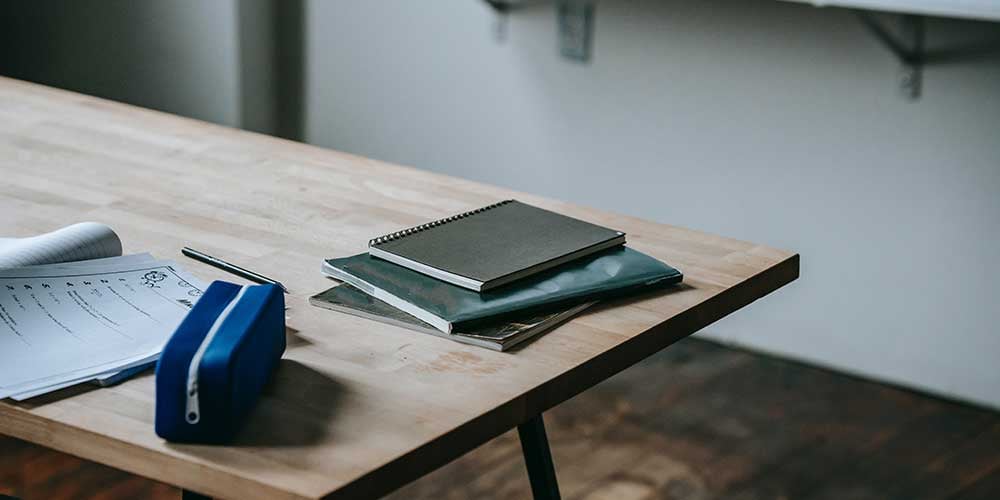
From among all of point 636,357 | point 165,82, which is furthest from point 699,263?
point 165,82

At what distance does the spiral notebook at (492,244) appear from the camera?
3.84 ft

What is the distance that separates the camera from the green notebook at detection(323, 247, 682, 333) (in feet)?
3.64

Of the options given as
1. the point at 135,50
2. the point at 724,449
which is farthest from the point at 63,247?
the point at 135,50

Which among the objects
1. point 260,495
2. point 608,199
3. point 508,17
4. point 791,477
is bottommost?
point 791,477

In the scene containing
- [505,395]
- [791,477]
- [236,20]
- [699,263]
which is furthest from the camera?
[236,20]

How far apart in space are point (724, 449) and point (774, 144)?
75 centimetres

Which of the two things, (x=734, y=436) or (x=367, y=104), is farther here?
(x=367, y=104)

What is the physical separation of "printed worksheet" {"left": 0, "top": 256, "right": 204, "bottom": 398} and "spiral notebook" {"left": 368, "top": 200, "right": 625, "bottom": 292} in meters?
0.20

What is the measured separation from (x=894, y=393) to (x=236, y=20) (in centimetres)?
191

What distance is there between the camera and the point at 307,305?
3.83ft

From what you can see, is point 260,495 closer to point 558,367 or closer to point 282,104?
point 558,367

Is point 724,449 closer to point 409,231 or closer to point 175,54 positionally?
point 409,231

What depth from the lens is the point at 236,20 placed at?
3.45m

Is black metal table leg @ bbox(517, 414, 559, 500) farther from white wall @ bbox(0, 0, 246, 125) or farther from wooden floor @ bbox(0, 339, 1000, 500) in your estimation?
white wall @ bbox(0, 0, 246, 125)
